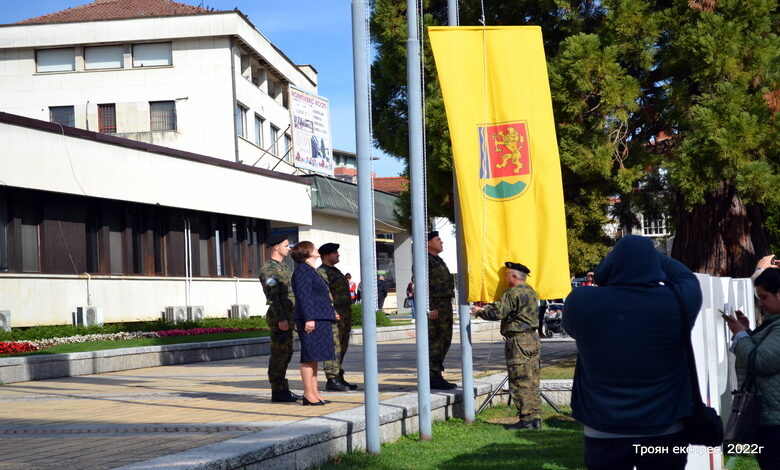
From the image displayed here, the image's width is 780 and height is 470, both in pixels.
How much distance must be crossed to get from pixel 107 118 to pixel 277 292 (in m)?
33.0

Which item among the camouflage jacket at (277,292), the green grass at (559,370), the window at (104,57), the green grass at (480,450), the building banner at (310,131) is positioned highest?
the window at (104,57)

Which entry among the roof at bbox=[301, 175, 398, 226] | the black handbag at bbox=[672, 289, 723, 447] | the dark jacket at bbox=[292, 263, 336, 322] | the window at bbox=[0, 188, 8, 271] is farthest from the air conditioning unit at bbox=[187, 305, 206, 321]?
the black handbag at bbox=[672, 289, 723, 447]

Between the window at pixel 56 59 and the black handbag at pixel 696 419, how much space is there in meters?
40.7

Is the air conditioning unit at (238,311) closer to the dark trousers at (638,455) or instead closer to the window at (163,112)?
the window at (163,112)

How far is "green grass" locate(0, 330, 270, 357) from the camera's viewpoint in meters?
18.2

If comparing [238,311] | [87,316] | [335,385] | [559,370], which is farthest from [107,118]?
[335,385]

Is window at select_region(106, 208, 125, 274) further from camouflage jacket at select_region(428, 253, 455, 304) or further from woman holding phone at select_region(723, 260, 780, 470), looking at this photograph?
woman holding phone at select_region(723, 260, 780, 470)

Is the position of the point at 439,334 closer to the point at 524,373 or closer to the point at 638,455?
the point at 524,373

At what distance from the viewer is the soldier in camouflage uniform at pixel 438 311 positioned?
A: 12.3 meters

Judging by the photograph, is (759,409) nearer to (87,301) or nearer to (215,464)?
(215,464)

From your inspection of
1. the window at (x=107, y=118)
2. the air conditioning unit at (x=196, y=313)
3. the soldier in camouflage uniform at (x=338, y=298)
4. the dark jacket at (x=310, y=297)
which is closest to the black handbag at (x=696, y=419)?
the dark jacket at (x=310, y=297)

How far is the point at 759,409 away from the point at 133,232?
897 inches

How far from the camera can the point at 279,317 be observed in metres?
11.2

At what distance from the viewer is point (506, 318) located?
423 inches
